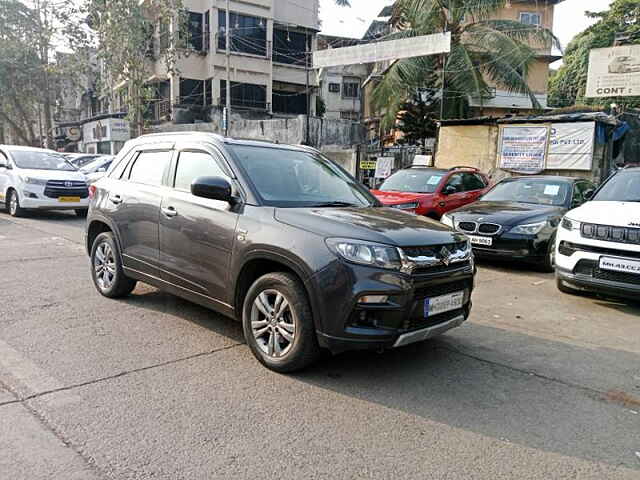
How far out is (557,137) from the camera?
576 inches

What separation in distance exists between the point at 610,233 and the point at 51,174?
1201 centimetres

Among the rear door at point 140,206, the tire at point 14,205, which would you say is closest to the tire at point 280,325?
the rear door at point 140,206

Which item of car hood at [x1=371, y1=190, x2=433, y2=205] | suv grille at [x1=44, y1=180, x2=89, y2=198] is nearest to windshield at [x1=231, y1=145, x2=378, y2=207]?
car hood at [x1=371, y1=190, x2=433, y2=205]

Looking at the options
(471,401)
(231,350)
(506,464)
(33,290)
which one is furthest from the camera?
(33,290)

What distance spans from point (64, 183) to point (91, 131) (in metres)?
30.8

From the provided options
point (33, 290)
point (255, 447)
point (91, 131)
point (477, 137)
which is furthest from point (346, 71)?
point (255, 447)

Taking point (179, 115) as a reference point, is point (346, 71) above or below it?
above

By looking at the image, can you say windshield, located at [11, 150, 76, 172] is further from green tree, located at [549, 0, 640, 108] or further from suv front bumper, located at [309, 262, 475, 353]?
green tree, located at [549, 0, 640, 108]

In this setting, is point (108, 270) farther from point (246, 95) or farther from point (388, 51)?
point (246, 95)

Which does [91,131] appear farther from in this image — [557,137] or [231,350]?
[231,350]

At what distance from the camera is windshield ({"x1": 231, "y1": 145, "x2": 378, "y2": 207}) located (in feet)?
14.3

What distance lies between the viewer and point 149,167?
5359 millimetres

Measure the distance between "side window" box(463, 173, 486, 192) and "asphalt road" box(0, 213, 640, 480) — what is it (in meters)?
6.16

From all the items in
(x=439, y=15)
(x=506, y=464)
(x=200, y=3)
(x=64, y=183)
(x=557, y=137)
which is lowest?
(x=506, y=464)
